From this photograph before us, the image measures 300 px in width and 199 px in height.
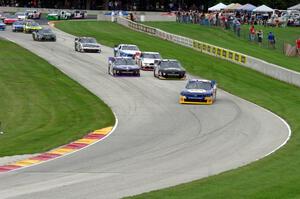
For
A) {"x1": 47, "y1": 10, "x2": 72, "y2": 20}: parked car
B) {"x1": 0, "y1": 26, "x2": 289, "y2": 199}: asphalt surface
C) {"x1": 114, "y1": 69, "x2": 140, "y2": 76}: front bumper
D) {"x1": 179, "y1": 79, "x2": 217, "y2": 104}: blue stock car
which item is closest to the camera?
{"x1": 0, "y1": 26, "x2": 289, "y2": 199}: asphalt surface

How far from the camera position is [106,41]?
253ft

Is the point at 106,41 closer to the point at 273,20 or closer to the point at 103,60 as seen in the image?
the point at 103,60

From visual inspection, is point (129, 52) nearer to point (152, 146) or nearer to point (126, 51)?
point (126, 51)

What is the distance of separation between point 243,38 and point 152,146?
5077 centimetres

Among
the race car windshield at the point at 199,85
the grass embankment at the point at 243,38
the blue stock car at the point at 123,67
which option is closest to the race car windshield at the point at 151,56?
the blue stock car at the point at 123,67

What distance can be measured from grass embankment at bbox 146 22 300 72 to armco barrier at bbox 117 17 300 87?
6.66ft

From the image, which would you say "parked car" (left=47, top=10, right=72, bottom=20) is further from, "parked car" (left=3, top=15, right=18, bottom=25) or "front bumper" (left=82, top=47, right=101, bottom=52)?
"front bumper" (left=82, top=47, right=101, bottom=52)

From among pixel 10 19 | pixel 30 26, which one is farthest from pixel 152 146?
pixel 10 19

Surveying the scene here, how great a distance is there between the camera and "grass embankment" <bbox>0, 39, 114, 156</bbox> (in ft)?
101

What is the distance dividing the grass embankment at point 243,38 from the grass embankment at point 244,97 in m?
3.56

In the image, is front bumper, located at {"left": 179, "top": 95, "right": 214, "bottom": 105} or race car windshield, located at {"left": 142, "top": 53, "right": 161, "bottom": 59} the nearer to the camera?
front bumper, located at {"left": 179, "top": 95, "right": 214, "bottom": 105}

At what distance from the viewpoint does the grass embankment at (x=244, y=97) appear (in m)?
19.5

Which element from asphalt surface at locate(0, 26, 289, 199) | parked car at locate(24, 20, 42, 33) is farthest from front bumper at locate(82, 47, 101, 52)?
parked car at locate(24, 20, 42, 33)

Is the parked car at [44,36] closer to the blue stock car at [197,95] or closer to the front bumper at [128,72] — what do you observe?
the front bumper at [128,72]
